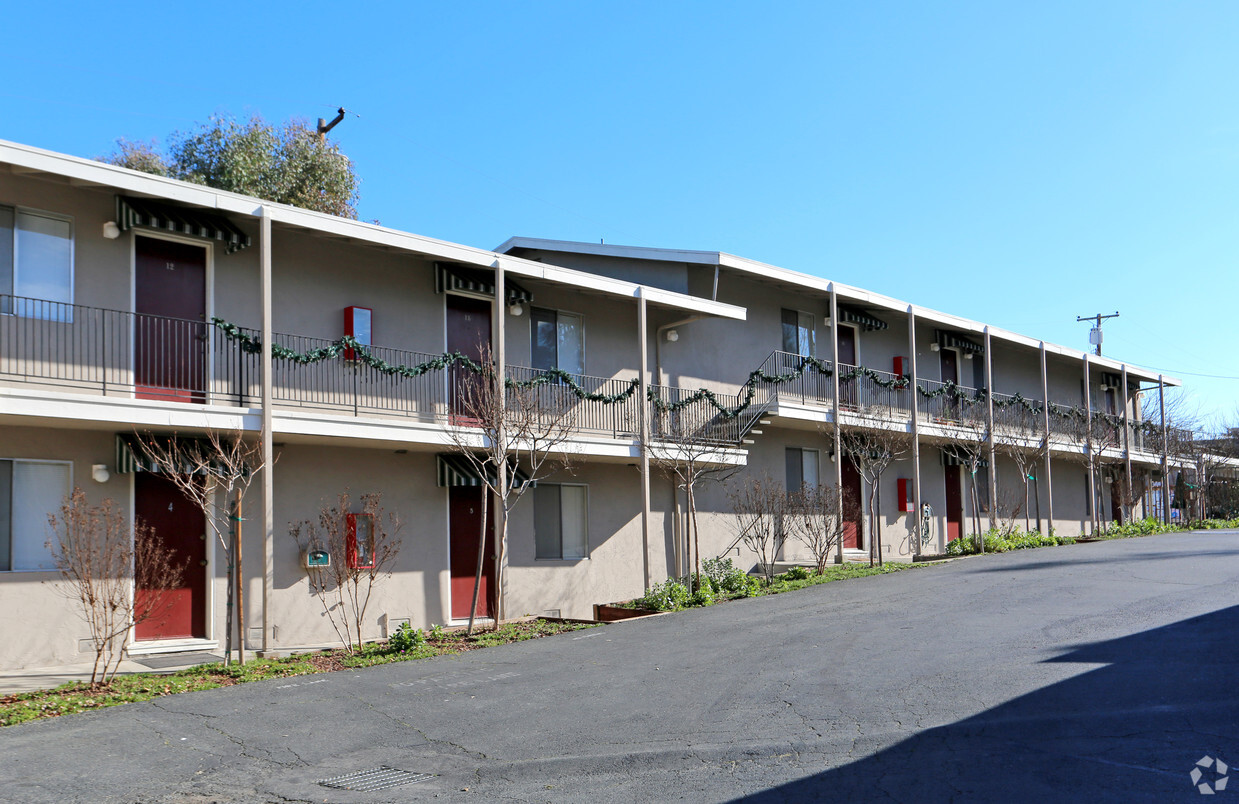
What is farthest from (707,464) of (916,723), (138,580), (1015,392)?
(1015,392)

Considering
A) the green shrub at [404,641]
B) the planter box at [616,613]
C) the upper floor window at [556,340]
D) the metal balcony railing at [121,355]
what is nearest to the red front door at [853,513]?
the upper floor window at [556,340]

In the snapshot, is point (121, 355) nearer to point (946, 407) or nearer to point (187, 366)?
point (187, 366)

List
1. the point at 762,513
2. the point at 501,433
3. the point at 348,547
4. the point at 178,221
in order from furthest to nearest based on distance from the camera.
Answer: the point at 762,513
the point at 348,547
the point at 501,433
the point at 178,221

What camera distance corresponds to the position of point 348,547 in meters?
15.4

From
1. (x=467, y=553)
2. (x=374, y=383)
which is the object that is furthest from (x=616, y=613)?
(x=374, y=383)

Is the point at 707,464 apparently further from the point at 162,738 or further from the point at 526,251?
the point at 162,738

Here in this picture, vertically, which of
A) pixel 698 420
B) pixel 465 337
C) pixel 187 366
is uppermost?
pixel 465 337

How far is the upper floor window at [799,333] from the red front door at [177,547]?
547 inches

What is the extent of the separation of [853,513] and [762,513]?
4241 mm

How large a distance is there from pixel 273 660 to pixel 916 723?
8298mm

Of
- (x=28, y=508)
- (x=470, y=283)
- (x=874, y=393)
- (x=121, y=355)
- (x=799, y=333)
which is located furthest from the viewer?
(x=874, y=393)

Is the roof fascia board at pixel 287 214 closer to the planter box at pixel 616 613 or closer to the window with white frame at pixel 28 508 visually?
the window with white frame at pixel 28 508

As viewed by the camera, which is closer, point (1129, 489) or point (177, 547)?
point (177, 547)

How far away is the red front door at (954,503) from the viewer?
2803 centimetres
